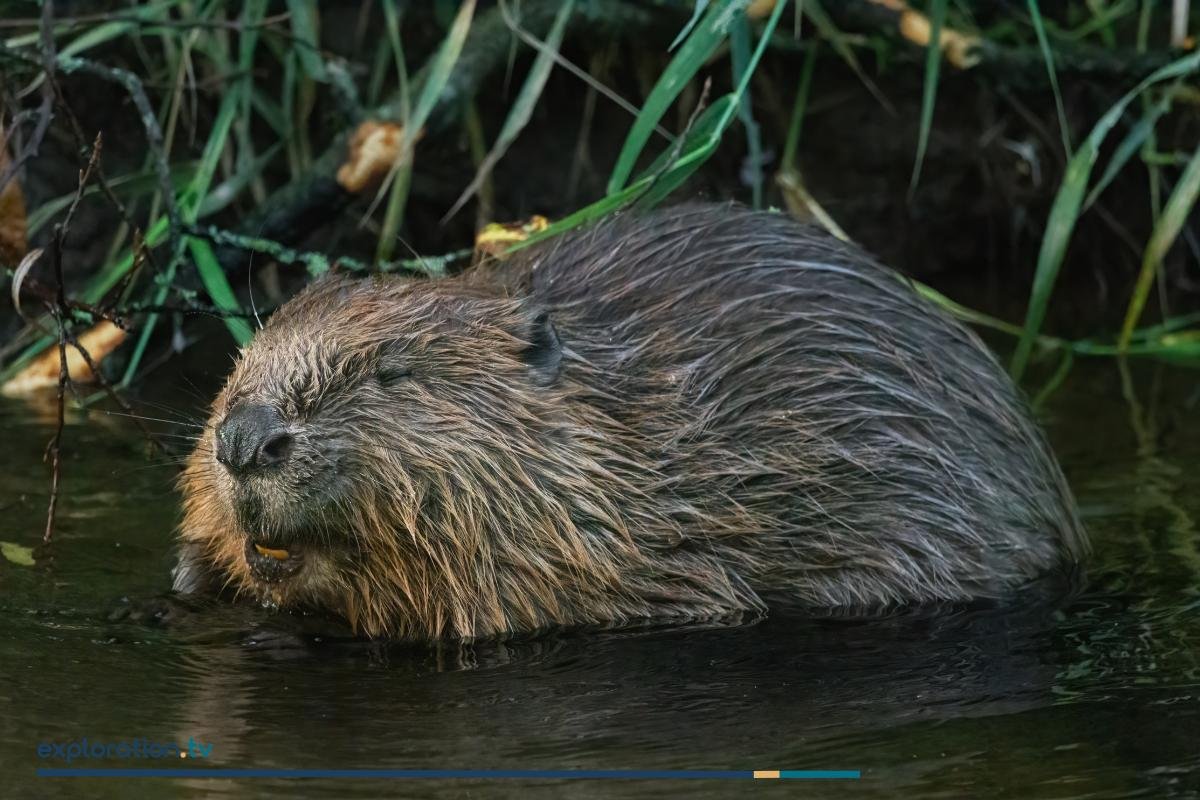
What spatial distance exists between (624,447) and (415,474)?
40cm

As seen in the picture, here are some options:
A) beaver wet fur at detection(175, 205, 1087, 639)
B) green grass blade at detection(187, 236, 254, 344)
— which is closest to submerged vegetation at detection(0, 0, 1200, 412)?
green grass blade at detection(187, 236, 254, 344)

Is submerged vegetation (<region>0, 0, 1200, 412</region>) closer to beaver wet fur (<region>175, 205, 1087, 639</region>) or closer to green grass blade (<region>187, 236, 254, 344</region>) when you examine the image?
green grass blade (<region>187, 236, 254, 344</region>)

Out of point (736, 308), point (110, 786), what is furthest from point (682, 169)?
point (110, 786)

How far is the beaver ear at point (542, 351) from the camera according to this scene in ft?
10.2

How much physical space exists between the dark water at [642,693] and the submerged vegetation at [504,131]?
1.85ft

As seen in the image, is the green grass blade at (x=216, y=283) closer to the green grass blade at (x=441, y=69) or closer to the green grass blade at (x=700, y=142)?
the green grass blade at (x=441, y=69)

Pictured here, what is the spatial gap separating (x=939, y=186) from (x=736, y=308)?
8.45ft

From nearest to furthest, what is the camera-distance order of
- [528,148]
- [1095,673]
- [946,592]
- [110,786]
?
[110,786]
[1095,673]
[946,592]
[528,148]

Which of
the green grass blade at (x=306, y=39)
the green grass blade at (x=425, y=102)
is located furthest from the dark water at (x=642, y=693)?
the green grass blade at (x=306, y=39)

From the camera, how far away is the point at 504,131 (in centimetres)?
388

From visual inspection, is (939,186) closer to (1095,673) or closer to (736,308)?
(736,308)

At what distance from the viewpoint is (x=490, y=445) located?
3.00m

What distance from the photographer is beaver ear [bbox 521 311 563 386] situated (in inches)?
123

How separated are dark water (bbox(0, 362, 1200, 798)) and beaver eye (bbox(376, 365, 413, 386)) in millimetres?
433
